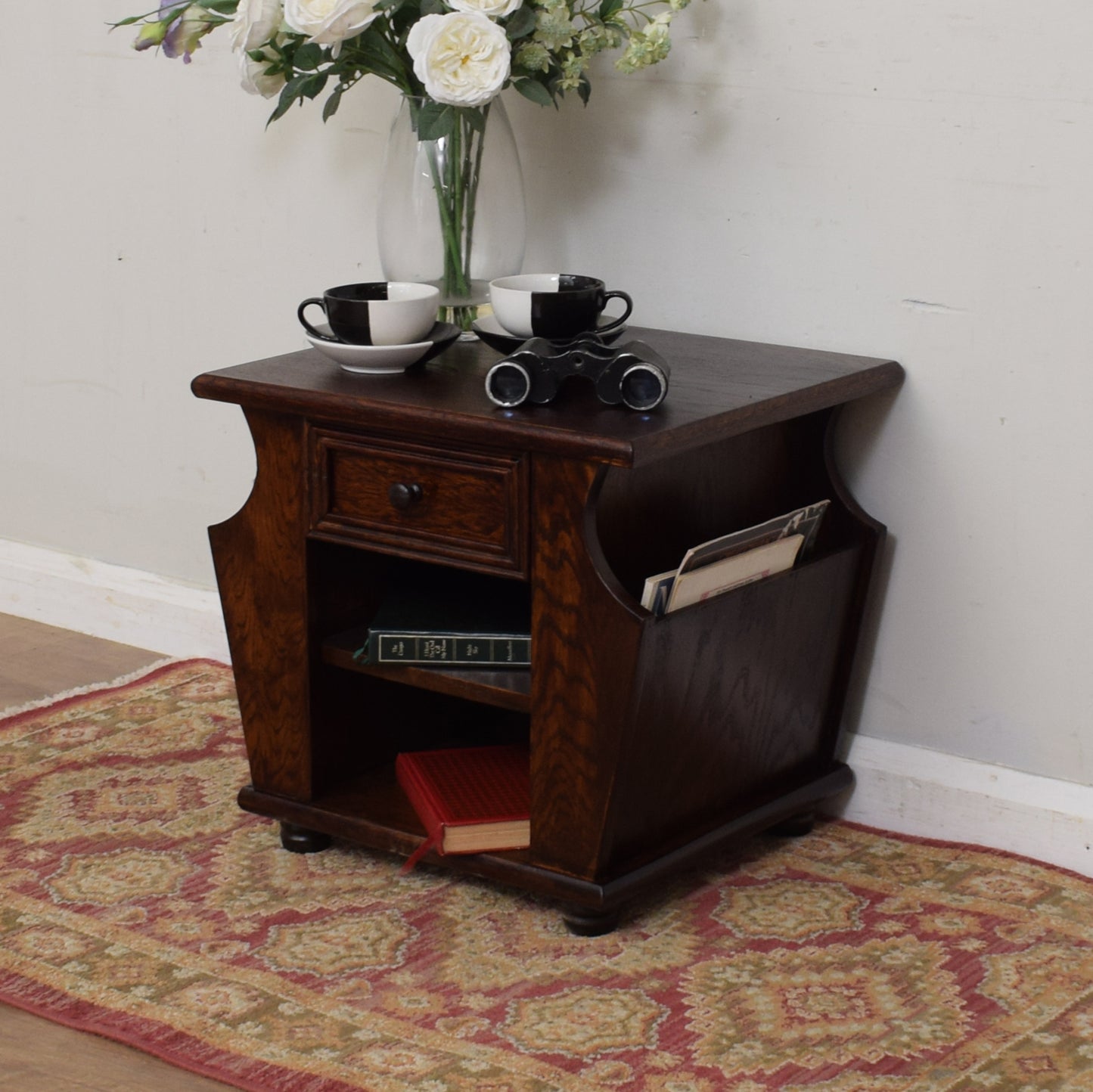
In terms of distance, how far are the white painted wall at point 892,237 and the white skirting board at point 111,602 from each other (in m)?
0.46

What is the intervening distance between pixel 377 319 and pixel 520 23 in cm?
36

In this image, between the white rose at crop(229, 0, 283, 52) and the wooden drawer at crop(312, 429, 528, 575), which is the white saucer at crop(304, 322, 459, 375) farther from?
the white rose at crop(229, 0, 283, 52)

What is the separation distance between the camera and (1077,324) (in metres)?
1.63

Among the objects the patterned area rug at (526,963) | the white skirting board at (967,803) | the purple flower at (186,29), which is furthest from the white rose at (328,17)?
the white skirting board at (967,803)

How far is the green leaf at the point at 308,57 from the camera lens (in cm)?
171

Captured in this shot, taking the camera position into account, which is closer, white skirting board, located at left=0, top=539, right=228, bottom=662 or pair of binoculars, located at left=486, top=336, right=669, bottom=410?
pair of binoculars, located at left=486, top=336, right=669, bottom=410

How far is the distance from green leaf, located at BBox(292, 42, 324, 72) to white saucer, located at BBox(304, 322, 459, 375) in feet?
1.00

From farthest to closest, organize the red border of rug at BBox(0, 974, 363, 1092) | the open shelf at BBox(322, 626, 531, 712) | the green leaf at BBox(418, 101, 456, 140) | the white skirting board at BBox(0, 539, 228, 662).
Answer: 1. the white skirting board at BBox(0, 539, 228, 662)
2. the green leaf at BBox(418, 101, 456, 140)
3. the open shelf at BBox(322, 626, 531, 712)
4. the red border of rug at BBox(0, 974, 363, 1092)

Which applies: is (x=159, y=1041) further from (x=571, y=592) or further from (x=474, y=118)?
(x=474, y=118)

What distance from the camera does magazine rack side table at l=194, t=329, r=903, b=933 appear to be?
4.81 ft

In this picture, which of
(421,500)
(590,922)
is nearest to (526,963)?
(590,922)

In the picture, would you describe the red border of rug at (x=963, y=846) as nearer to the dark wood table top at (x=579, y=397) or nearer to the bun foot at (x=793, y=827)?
the bun foot at (x=793, y=827)

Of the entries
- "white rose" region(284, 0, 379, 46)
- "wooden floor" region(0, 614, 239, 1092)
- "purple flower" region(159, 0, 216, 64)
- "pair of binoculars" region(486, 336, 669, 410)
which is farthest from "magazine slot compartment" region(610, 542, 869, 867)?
"purple flower" region(159, 0, 216, 64)

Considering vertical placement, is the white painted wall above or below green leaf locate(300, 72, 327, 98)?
below
